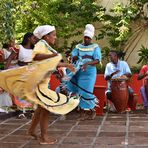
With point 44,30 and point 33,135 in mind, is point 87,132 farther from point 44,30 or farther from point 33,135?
point 44,30

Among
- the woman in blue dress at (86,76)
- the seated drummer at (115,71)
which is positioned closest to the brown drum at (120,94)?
the seated drummer at (115,71)

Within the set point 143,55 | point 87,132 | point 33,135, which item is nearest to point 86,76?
point 87,132

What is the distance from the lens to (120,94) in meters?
9.78

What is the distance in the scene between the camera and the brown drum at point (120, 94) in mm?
9781

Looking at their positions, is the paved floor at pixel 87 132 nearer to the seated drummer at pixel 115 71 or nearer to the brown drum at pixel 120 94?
the brown drum at pixel 120 94

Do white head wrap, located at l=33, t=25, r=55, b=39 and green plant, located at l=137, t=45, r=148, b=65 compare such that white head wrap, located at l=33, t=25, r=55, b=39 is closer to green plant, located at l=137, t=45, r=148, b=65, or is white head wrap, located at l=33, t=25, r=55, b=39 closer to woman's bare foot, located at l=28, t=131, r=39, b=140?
woman's bare foot, located at l=28, t=131, r=39, b=140

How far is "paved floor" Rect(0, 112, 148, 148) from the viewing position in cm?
586

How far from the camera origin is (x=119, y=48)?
14312mm

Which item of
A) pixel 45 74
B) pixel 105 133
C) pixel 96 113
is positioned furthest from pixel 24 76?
pixel 96 113

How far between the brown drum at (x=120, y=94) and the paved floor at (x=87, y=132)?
71cm

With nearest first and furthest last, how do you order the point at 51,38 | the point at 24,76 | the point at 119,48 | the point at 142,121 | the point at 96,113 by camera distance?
the point at 24,76
the point at 51,38
the point at 142,121
the point at 96,113
the point at 119,48

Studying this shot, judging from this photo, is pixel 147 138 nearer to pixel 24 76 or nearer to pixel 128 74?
pixel 24 76

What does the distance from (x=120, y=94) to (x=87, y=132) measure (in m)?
3.03

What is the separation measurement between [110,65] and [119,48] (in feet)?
14.3
